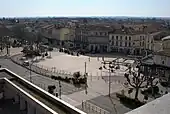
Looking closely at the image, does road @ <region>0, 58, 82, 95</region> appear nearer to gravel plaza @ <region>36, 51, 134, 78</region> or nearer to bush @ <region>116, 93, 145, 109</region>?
gravel plaza @ <region>36, 51, 134, 78</region>

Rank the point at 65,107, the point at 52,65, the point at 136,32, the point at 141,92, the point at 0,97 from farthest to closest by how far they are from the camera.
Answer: the point at 136,32, the point at 52,65, the point at 141,92, the point at 0,97, the point at 65,107

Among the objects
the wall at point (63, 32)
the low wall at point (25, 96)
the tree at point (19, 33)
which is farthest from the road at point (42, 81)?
the tree at point (19, 33)

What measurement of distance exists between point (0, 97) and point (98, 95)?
10.4 meters

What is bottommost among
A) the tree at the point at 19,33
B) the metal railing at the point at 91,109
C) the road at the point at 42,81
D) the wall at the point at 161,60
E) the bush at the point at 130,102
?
the metal railing at the point at 91,109

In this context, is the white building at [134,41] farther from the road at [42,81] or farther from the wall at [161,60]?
A: the road at [42,81]

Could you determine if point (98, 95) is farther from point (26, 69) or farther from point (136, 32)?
point (136, 32)

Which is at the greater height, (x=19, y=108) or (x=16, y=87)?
(x=16, y=87)

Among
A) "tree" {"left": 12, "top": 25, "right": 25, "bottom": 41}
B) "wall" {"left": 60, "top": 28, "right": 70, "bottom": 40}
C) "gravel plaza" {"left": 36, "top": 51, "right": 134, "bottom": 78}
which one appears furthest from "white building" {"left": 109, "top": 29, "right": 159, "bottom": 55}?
"tree" {"left": 12, "top": 25, "right": 25, "bottom": 41}

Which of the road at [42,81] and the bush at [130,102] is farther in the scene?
the road at [42,81]

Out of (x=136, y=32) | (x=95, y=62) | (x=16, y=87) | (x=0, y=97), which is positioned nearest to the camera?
(x=16, y=87)

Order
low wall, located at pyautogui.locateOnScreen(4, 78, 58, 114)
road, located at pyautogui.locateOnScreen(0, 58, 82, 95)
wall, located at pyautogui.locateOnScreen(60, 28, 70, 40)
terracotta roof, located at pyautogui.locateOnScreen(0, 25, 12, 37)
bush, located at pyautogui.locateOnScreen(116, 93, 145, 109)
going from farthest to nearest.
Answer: terracotta roof, located at pyautogui.locateOnScreen(0, 25, 12, 37) < wall, located at pyautogui.locateOnScreen(60, 28, 70, 40) < road, located at pyautogui.locateOnScreen(0, 58, 82, 95) < bush, located at pyautogui.locateOnScreen(116, 93, 145, 109) < low wall, located at pyautogui.locateOnScreen(4, 78, 58, 114)

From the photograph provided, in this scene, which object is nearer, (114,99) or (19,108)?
(19,108)

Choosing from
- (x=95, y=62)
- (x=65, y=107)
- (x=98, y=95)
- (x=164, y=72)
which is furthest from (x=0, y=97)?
(x=95, y=62)

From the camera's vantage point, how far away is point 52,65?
43.0m
